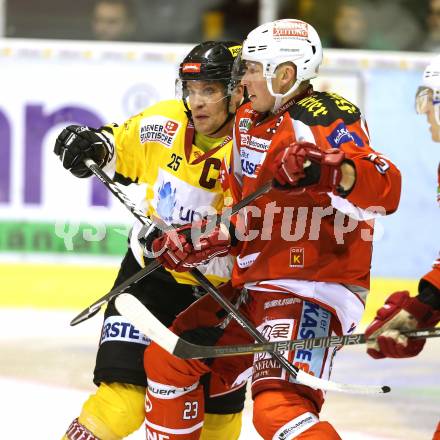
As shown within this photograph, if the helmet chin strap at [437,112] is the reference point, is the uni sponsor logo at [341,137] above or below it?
below

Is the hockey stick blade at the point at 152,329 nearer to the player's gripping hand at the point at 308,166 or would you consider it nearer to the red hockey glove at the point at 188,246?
the red hockey glove at the point at 188,246

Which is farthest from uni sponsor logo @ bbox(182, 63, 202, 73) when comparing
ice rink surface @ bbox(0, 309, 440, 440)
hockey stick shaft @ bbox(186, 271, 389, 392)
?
ice rink surface @ bbox(0, 309, 440, 440)

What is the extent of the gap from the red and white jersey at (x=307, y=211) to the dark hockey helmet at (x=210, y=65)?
31cm

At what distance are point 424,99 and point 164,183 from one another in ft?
3.32

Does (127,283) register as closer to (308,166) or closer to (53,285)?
(308,166)

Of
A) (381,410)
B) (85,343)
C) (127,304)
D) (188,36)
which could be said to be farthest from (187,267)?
(188,36)

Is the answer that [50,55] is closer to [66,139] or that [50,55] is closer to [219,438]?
[66,139]

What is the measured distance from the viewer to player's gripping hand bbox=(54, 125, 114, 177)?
4.04 m

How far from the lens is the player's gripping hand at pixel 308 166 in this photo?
309 centimetres

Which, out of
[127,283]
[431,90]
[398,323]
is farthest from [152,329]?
[431,90]

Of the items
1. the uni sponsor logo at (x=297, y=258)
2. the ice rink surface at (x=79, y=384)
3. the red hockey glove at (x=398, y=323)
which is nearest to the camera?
the red hockey glove at (x=398, y=323)

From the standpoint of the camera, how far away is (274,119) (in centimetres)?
346

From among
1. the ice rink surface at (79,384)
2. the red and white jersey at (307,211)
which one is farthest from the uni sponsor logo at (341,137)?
the ice rink surface at (79,384)

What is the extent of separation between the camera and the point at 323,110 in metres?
3.32
